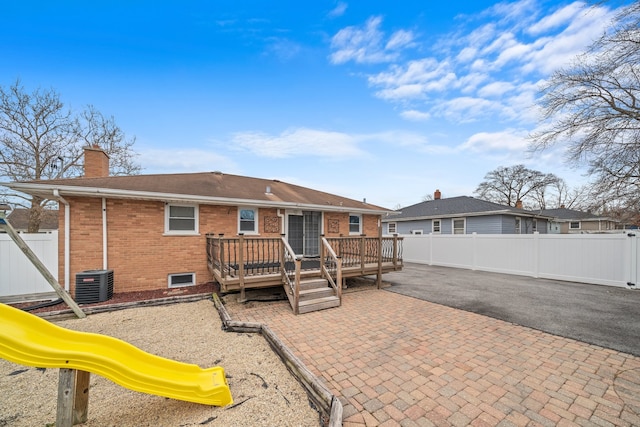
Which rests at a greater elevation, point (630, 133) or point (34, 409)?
point (630, 133)

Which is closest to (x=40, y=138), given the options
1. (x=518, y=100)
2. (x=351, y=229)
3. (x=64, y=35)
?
(x=64, y=35)

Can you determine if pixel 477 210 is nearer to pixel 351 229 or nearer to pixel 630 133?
pixel 630 133

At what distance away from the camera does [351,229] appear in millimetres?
11250

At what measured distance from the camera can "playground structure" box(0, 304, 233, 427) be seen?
7.11 feet

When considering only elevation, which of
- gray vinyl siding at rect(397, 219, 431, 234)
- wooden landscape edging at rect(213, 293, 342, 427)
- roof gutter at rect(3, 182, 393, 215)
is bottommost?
wooden landscape edging at rect(213, 293, 342, 427)

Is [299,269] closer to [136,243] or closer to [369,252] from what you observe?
[369,252]

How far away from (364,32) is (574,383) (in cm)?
1072

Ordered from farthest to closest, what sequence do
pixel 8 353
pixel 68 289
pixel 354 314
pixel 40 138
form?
pixel 40 138 → pixel 68 289 → pixel 354 314 → pixel 8 353

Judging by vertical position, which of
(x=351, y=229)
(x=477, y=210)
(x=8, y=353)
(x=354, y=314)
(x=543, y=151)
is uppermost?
(x=543, y=151)

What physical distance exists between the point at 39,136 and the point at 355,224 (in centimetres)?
1837

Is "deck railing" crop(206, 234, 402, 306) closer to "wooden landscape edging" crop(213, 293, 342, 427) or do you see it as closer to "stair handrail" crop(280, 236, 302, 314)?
"stair handrail" crop(280, 236, 302, 314)

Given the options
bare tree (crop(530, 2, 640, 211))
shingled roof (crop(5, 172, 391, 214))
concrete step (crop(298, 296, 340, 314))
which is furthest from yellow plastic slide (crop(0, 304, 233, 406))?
bare tree (crop(530, 2, 640, 211))

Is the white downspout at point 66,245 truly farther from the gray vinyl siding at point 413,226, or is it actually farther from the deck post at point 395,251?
the gray vinyl siding at point 413,226

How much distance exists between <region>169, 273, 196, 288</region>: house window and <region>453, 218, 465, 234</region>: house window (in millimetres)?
15618
